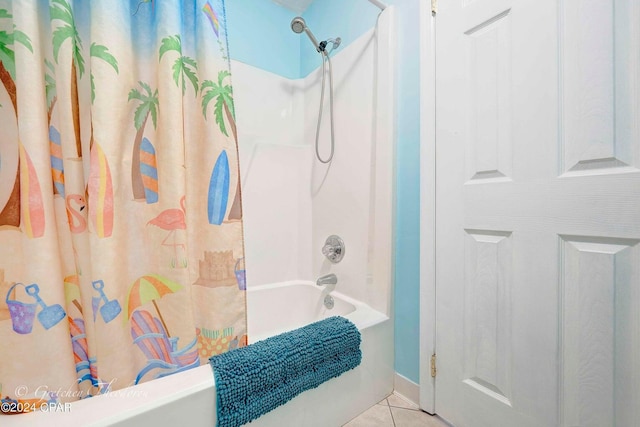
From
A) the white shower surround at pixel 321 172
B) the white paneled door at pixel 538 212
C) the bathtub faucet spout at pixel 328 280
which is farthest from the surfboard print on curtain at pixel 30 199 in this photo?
the white paneled door at pixel 538 212

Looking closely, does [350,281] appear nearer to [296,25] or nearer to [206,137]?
[206,137]

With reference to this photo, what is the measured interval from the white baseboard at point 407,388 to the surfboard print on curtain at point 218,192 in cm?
102

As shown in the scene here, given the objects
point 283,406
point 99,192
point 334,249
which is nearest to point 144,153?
point 99,192

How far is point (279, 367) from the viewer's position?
79 cm

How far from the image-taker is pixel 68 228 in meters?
0.69

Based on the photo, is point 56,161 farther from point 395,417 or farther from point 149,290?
point 395,417

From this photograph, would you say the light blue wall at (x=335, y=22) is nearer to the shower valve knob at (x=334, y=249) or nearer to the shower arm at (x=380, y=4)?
the shower arm at (x=380, y=4)

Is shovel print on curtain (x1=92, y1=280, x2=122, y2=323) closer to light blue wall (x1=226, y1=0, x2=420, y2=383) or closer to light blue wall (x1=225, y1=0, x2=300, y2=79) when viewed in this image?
light blue wall (x1=226, y1=0, x2=420, y2=383)

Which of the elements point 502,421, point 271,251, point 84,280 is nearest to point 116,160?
point 84,280

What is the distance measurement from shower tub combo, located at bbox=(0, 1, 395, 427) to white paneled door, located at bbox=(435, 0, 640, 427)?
0.74 feet

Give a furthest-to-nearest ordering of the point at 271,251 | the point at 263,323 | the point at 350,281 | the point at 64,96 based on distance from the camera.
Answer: the point at 271,251, the point at 263,323, the point at 350,281, the point at 64,96

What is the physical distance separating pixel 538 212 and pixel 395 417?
0.91 m

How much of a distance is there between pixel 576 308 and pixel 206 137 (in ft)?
3.82

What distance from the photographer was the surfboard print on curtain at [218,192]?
809 mm
